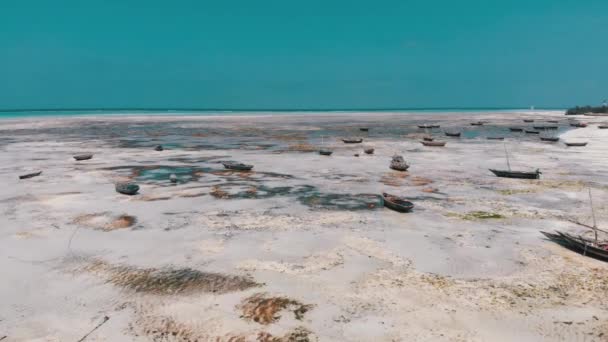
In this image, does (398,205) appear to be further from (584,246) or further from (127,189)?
(127,189)

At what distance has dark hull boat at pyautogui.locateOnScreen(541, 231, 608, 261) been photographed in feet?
35.2

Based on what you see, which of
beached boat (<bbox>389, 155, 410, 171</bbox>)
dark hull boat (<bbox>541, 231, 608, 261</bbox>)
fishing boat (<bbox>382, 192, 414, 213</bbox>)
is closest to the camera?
dark hull boat (<bbox>541, 231, 608, 261</bbox>)

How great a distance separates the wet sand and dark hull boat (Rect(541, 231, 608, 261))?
31 cm

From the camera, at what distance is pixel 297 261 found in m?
10.9

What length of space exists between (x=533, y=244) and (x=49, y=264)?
1331 cm

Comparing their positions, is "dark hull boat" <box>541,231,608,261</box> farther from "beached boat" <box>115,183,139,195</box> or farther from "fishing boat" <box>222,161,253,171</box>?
"fishing boat" <box>222,161,253,171</box>

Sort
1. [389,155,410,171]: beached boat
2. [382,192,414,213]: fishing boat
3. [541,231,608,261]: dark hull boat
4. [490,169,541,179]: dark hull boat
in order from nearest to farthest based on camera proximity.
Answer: [541,231,608,261]: dark hull boat < [382,192,414,213]: fishing boat < [490,169,541,179]: dark hull boat < [389,155,410,171]: beached boat

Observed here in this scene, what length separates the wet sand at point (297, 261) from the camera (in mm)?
7898

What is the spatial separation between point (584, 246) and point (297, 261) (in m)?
7.66

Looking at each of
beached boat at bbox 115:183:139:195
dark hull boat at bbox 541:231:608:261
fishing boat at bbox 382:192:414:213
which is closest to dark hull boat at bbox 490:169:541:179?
fishing boat at bbox 382:192:414:213

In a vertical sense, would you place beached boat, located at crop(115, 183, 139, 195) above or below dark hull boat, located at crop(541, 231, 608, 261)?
above

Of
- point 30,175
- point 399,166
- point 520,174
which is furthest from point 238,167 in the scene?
point 520,174

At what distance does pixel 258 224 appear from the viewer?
14109 millimetres

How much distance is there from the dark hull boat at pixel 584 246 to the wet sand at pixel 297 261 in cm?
31
